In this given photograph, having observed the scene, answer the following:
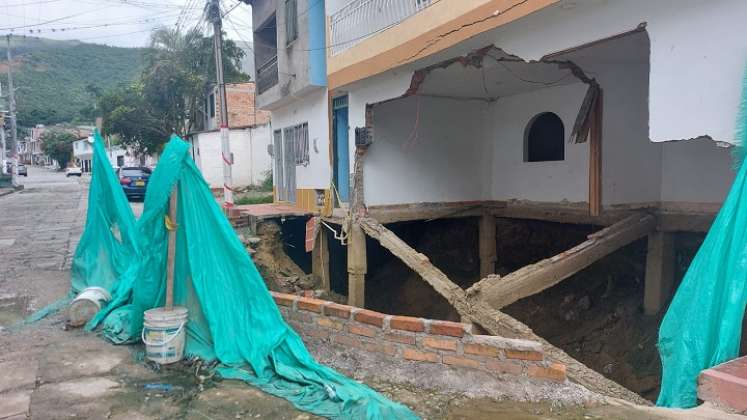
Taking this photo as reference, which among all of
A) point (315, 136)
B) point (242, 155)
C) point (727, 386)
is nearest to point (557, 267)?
point (727, 386)

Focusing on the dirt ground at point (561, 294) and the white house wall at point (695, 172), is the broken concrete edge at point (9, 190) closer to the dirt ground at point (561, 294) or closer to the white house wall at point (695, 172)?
the dirt ground at point (561, 294)

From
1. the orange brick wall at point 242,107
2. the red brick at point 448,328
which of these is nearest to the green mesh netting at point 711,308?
the red brick at point 448,328

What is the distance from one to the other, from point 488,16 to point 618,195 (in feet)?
12.6

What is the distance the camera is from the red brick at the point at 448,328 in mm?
4148

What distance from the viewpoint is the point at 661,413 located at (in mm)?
2986

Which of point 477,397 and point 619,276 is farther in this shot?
point 619,276

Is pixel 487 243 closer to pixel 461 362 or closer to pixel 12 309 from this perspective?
pixel 461 362

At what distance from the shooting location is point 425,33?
688 cm

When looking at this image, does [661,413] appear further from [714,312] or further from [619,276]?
[619,276]

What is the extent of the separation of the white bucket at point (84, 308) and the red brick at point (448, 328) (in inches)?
147

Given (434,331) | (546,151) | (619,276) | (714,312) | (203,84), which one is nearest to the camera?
(714,312)

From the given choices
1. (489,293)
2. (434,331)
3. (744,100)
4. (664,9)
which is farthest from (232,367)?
(664,9)

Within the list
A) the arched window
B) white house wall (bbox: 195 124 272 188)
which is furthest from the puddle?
white house wall (bbox: 195 124 272 188)

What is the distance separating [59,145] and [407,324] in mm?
66929
